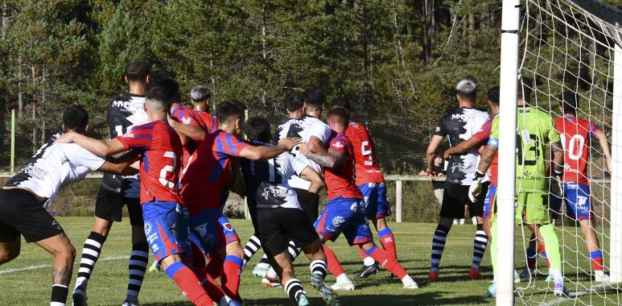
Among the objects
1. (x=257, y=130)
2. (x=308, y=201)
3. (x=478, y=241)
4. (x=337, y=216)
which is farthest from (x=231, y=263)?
(x=478, y=241)

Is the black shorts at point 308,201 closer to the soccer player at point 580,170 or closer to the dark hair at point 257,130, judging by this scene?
the dark hair at point 257,130

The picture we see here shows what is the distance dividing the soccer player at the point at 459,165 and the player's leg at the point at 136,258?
3559mm

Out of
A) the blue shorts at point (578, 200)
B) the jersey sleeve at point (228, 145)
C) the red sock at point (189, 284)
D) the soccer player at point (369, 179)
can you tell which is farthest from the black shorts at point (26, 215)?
the blue shorts at point (578, 200)

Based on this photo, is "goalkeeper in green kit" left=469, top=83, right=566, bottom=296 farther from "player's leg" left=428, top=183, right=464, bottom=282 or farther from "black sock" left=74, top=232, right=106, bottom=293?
"black sock" left=74, top=232, right=106, bottom=293

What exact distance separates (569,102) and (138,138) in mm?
5191

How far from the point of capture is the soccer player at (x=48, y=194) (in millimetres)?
8469

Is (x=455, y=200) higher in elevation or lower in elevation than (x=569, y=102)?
lower

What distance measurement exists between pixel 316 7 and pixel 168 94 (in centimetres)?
3136

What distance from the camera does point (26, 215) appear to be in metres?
8.45

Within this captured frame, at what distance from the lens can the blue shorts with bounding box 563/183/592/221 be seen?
503 inches

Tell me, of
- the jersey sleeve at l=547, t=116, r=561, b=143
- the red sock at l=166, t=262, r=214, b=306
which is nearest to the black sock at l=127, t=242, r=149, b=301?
the red sock at l=166, t=262, r=214, b=306

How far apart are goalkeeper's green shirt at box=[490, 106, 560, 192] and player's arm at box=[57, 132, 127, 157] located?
416 centimetres

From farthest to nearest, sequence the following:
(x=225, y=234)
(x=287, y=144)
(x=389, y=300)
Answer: (x=389, y=300)
(x=225, y=234)
(x=287, y=144)

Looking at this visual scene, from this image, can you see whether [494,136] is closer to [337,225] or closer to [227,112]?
[337,225]
